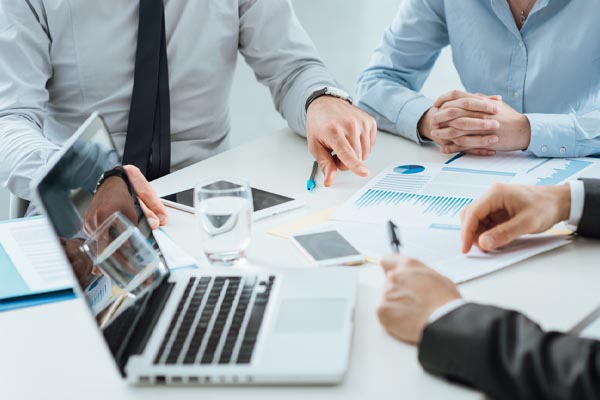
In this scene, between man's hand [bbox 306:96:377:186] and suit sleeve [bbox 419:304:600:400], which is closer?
suit sleeve [bbox 419:304:600:400]

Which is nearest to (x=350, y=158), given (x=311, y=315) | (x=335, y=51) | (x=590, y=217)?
(x=590, y=217)

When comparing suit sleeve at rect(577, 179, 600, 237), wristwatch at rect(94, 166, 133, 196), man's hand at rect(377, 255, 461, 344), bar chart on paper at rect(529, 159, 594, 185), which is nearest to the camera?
→ man's hand at rect(377, 255, 461, 344)

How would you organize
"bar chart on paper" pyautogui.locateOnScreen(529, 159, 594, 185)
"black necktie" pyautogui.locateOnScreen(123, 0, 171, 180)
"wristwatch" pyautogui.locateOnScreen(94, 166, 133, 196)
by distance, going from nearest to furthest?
"wristwatch" pyautogui.locateOnScreen(94, 166, 133, 196)
"bar chart on paper" pyautogui.locateOnScreen(529, 159, 594, 185)
"black necktie" pyautogui.locateOnScreen(123, 0, 171, 180)

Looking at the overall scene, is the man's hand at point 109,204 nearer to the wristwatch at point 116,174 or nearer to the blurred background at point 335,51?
A: the wristwatch at point 116,174

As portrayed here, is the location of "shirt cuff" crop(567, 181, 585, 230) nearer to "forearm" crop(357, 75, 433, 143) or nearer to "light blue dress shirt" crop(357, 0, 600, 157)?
"light blue dress shirt" crop(357, 0, 600, 157)

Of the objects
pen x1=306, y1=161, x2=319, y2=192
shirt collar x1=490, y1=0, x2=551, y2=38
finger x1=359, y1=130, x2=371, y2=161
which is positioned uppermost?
shirt collar x1=490, y1=0, x2=551, y2=38

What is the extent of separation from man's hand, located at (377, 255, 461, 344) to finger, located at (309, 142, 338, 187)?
1.75 feet

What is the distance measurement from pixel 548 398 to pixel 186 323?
1.46 feet

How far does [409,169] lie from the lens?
5.21 ft

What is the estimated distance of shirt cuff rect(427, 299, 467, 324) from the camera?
0.91 m

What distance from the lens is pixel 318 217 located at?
1.36 m

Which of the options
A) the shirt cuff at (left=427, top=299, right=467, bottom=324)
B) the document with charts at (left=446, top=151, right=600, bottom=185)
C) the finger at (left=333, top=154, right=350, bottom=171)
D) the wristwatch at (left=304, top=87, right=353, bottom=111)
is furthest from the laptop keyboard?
the wristwatch at (left=304, top=87, right=353, bottom=111)

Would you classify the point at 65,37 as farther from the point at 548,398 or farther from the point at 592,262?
the point at 548,398

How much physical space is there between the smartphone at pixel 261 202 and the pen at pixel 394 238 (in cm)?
24
